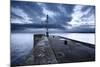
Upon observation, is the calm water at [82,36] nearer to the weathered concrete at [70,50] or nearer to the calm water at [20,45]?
the weathered concrete at [70,50]

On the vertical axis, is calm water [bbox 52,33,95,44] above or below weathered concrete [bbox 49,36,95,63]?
above

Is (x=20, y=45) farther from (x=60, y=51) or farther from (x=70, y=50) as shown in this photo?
(x=70, y=50)

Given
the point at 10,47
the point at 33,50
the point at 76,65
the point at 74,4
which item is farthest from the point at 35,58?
the point at 74,4

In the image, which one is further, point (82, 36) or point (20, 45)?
point (82, 36)

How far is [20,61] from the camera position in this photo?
194cm

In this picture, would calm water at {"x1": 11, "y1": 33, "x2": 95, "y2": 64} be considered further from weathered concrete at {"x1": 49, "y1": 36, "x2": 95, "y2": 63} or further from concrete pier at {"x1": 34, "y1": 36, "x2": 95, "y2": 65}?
weathered concrete at {"x1": 49, "y1": 36, "x2": 95, "y2": 63}

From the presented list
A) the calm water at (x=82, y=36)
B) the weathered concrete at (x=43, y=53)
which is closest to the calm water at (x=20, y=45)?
the weathered concrete at (x=43, y=53)

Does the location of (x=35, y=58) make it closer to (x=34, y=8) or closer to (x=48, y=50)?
(x=48, y=50)

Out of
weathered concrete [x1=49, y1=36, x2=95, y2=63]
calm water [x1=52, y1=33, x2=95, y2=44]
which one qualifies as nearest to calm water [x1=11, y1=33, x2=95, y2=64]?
weathered concrete [x1=49, y1=36, x2=95, y2=63]

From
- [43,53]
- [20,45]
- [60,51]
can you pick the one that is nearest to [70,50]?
[60,51]

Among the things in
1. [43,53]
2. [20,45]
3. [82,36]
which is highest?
[82,36]

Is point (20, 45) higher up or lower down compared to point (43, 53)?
higher up
